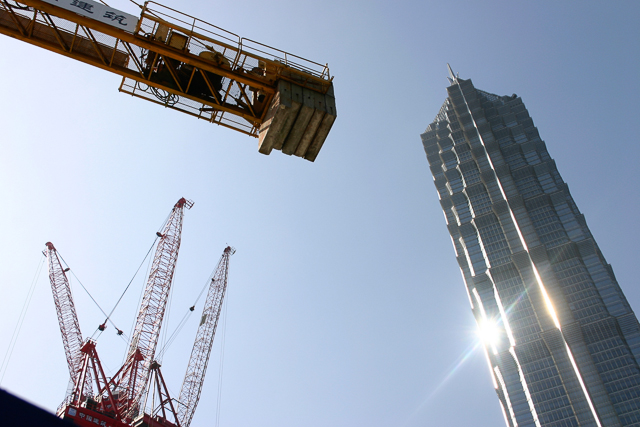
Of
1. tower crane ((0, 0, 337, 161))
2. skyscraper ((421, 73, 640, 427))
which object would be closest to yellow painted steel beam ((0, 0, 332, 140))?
tower crane ((0, 0, 337, 161))

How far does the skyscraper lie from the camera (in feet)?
404

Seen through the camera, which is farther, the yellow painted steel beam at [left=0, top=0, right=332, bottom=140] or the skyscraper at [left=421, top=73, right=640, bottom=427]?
the skyscraper at [left=421, top=73, right=640, bottom=427]

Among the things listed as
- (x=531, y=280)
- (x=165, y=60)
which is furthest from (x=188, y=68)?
(x=531, y=280)

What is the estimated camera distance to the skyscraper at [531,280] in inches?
4845

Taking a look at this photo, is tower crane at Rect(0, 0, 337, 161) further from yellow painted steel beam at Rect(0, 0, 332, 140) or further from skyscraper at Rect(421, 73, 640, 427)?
skyscraper at Rect(421, 73, 640, 427)

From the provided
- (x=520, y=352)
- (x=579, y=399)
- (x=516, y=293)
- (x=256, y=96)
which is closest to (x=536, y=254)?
(x=516, y=293)

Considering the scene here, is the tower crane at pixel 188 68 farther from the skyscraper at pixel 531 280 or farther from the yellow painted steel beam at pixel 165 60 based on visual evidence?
the skyscraper at pixel 531 280

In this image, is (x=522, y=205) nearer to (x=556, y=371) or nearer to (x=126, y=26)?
(x=556, y=371)

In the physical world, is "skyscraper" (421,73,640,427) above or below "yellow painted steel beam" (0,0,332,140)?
above

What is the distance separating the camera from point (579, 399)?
4811 inches

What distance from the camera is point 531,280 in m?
145

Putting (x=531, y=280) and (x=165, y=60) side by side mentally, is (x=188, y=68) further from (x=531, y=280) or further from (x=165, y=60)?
(x=531, y=280)

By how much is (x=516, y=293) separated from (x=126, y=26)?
140m

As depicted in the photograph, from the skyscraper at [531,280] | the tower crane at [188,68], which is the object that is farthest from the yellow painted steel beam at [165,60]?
the skyscraper at [531,280]
